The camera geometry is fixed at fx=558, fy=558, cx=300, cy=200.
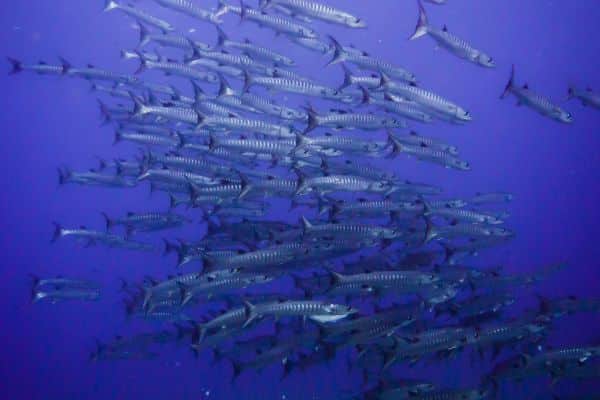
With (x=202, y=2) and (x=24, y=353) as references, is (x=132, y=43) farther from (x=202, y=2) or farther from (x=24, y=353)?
(x=24, y=353)

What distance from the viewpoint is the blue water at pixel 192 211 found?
19.7m

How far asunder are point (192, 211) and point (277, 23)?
17.2 metres

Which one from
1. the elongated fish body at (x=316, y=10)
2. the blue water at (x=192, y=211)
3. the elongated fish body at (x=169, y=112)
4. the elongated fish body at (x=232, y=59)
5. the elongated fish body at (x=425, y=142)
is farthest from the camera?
the blue water at (x=192, y=211)

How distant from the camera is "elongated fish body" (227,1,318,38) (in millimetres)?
9648

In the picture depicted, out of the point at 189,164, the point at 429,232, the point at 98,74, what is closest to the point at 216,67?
the point at 189,164

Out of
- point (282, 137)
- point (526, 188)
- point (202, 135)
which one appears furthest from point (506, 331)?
point (526, 188)

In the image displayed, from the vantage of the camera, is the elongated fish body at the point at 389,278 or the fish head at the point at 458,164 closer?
the elongated fish body at the point at 389,278

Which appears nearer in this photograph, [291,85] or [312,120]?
[312,120]

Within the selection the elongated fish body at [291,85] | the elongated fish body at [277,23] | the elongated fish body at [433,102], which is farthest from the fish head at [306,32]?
the elongated fish body at [433,102]

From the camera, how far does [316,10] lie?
9.04m

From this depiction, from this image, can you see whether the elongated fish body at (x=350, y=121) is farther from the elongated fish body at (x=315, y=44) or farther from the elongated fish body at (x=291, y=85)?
the elongated fish body at (x=315, y=44)

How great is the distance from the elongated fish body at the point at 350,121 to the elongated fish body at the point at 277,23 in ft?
6.33

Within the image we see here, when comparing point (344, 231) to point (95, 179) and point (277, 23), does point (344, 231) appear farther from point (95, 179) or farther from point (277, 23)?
point (95, 179)

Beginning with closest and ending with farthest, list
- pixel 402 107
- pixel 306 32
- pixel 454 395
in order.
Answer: pixel 454 395, pixel 402 107, pixel 306 32
